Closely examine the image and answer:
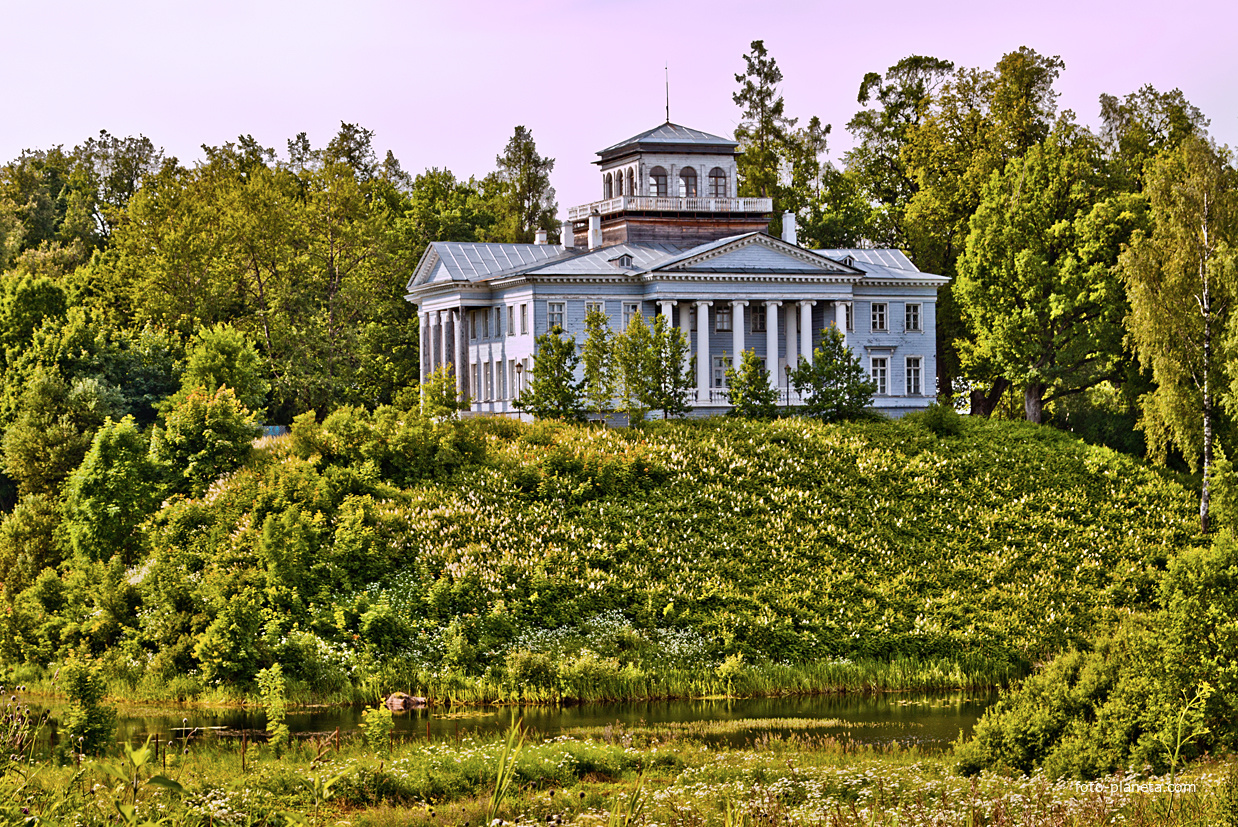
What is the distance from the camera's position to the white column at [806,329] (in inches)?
2240

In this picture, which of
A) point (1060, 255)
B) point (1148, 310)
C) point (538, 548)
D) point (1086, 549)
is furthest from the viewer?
point (1060, 255)

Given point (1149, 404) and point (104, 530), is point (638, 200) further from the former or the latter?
point (104, 530)

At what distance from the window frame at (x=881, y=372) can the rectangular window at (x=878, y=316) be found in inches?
51.9

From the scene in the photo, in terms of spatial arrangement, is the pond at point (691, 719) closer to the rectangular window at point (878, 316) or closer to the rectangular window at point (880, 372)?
the rectangular window at point (880, 372)

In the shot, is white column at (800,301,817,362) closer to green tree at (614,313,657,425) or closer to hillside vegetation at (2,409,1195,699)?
green tree at (614,313,657,425)

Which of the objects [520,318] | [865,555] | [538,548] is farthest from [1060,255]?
[538,548]

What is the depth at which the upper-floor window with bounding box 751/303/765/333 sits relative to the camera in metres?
58.5

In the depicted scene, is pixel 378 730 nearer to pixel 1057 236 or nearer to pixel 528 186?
pixel 1057 236

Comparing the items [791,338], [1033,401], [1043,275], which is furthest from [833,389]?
[1033,401]

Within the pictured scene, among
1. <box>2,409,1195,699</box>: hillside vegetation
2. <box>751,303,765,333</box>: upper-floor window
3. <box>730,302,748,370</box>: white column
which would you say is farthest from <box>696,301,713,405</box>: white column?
<box>2,409,1195,699</box>: hillside vegetation

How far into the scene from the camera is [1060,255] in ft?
181

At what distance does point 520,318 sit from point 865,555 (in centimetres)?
2522

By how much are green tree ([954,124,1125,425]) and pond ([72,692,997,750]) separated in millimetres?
28771

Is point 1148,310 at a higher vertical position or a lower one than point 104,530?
higher
